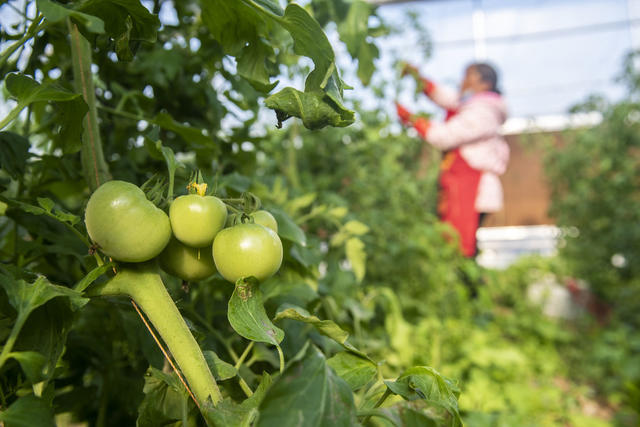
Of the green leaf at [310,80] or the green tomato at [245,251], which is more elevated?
the green leaf at [310,80]

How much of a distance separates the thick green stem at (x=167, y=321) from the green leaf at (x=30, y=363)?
0.08 meters

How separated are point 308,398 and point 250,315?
4.1 inches

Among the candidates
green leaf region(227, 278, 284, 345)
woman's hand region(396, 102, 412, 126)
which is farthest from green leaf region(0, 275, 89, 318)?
woman's hand region(396, 102, 412, 126)

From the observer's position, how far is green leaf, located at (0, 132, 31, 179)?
0.43 meters

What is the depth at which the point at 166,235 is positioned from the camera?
33 centimetres

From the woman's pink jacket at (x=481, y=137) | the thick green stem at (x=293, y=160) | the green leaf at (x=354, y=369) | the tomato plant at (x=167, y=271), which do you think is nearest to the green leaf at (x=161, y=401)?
the tomato plant at (x=167, y=271)

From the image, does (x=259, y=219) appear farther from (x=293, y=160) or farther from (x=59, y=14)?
(x=293, y=160)

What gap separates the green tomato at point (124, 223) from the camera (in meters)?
0.31

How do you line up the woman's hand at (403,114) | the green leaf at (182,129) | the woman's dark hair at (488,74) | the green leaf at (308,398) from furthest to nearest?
the woman's dark hair at (488,74), the woman's hand at (403,114), the green leaf at (182,129), the green leaf at (308,398)

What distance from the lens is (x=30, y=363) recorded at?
25cm

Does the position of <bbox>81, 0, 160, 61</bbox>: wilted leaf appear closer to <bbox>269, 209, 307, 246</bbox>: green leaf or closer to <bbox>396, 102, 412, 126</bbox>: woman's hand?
<bbox>269, 209, 307, 246</bbox>: green leaf

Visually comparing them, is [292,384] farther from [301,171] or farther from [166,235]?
[301,171]

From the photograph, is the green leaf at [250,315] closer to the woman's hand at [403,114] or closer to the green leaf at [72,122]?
the green leaf at [72,122]

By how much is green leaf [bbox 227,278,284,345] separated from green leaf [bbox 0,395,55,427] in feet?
0.37
